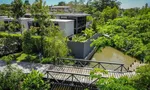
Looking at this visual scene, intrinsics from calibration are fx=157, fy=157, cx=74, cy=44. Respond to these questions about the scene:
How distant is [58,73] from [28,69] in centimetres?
307

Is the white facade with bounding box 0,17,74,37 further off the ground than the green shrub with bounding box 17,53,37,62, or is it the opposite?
the white facade with bounding box 0,17,74,37

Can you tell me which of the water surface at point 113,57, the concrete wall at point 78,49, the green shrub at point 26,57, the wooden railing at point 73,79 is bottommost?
the water surface at point 113,57

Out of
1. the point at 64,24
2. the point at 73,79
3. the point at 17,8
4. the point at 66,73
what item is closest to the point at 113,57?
the point at 64,24

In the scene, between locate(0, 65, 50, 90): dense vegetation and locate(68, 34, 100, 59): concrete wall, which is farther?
locate(68, 34, 100, 59): concrete wall

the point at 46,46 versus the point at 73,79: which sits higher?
the point at 46,46

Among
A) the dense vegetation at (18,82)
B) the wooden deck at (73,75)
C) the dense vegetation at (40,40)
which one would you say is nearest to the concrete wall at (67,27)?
the dense vegetation at (40,40)

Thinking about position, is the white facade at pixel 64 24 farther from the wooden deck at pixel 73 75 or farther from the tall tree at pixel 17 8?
the wooden deck at pixel 73 75

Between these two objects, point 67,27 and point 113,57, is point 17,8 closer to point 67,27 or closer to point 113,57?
point 67,27

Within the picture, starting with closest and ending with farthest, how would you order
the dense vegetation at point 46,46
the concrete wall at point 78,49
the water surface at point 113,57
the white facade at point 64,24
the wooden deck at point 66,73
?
the dense vegetation at point 46,46 < the wooden deck at point 66,73 < the concrete wall at point 78,49 < the water surface at point 113,57 < the white facade at point 64,24

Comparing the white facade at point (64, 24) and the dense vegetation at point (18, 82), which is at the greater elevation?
the white facade at point (64, 24)

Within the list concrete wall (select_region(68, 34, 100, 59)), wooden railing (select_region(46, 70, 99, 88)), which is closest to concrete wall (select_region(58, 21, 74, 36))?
concrete wall (select_region(68, 34, 100, 59))

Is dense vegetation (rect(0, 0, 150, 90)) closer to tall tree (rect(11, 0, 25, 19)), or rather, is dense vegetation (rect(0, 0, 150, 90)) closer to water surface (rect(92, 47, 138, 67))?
tall tree (rect(11, 0, 25, 19))

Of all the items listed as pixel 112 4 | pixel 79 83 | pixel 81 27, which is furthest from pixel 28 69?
pixel 112 4

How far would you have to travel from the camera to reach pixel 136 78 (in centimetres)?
862
